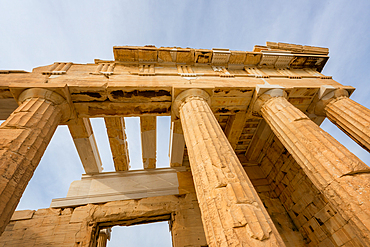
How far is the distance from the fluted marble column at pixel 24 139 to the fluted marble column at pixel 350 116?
8.64 meters

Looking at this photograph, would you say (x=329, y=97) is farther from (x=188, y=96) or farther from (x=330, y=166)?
(x=188, y=96)

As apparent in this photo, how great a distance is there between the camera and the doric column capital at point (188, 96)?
6.31 m

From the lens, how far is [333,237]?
6.90 m

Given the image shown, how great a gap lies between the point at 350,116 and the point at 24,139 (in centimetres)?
914

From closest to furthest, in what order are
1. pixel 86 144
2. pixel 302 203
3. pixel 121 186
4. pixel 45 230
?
pixel 45 230
pixel 86 144
pixel 302 203
pixel 121 186

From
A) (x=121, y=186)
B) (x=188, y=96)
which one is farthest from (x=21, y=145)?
(x=121, y=186)

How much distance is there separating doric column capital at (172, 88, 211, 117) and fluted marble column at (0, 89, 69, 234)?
3.53 meters

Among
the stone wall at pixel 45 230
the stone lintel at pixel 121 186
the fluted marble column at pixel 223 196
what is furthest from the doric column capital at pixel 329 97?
the stone wall at pixel 45 230

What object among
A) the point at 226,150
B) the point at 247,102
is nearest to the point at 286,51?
the point at 247,102

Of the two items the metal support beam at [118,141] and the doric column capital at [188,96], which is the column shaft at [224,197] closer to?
the doric column capital at [188,96]

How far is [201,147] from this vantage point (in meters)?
4.27

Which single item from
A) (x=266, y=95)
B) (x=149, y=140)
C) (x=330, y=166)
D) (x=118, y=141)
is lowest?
(x=330, y=166)

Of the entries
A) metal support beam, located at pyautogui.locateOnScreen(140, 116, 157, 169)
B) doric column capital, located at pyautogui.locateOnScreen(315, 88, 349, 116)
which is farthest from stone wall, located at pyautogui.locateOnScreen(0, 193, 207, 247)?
doric column capital, located at pyautogui.locateOnScreen(315, 88, 349, 116)

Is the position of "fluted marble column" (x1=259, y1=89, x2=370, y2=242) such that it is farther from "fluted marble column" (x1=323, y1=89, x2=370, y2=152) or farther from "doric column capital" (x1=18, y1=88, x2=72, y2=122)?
"doric column capital" (x1=18, y1=88, x2=72, y2=122)
